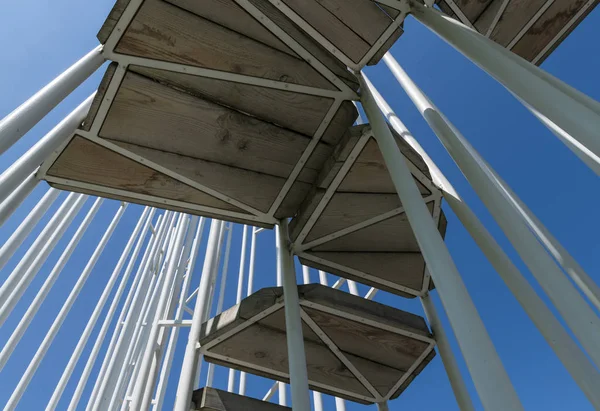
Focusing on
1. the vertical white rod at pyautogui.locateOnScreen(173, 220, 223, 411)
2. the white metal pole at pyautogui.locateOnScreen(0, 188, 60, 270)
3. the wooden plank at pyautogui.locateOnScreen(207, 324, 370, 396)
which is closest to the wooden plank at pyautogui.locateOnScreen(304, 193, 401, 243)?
the wooden plank at pyautogui.locateOnScreen(207, 324, 370, 396)

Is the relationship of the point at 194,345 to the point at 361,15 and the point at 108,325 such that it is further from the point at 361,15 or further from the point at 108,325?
the point at 108,325

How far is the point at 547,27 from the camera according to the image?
5.01 metres

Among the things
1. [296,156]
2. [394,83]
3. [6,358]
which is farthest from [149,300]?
[296,156]

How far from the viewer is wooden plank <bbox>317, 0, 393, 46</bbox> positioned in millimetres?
3436

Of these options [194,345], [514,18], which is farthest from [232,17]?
[514,18]

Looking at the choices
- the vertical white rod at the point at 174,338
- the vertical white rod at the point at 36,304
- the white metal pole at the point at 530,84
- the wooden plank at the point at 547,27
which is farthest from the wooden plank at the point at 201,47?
the vertical white rod at the point at 36,304

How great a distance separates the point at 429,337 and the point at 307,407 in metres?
1.51

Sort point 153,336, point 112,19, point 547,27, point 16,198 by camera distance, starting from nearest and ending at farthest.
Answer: point 112,19, point 16,198, point 547,27, point 153,336

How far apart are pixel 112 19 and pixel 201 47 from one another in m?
0.64

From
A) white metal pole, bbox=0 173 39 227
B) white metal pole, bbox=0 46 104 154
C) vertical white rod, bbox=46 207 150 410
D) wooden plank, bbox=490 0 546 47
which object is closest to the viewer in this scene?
white metal pole, bbox=0 46 104 154

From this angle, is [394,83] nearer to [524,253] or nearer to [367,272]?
[367,272]

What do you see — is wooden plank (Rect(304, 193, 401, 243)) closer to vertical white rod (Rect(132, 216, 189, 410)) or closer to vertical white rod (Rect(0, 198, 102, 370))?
vertical white rod (Rect(132, 216, 189, 410))

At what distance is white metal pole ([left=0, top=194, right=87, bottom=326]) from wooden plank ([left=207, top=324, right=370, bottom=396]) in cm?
473

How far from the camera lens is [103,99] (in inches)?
136
